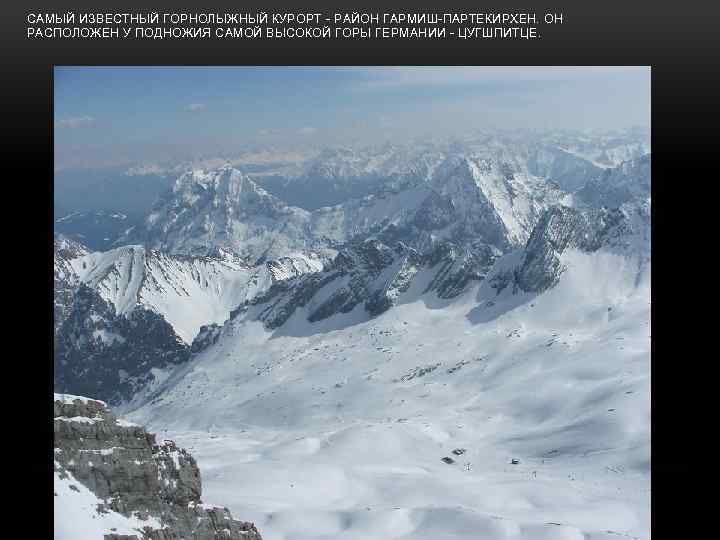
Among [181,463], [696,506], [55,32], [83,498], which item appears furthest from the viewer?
[181,463]

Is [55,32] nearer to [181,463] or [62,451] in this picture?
[62,451]

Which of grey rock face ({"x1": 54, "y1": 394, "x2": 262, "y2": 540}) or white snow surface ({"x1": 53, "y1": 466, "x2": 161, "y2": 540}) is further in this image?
grey rock face ({"x1": 54, "y1": 394, "x2": 262, "y2": 540})

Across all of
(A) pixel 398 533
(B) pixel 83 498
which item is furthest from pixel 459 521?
(B) pixel 83 498

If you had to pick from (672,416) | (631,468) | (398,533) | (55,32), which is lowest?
(631,468)

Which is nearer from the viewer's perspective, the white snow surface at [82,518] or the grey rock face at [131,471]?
the white snow surface at [82,518]

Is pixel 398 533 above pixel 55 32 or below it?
below

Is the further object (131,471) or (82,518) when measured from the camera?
(131,471)

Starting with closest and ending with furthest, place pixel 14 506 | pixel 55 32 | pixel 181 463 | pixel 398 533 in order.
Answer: pixel 14 506 < pixel 55 32 < pixel 181 463 < pixel 398 533

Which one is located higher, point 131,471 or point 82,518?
point 131,471
